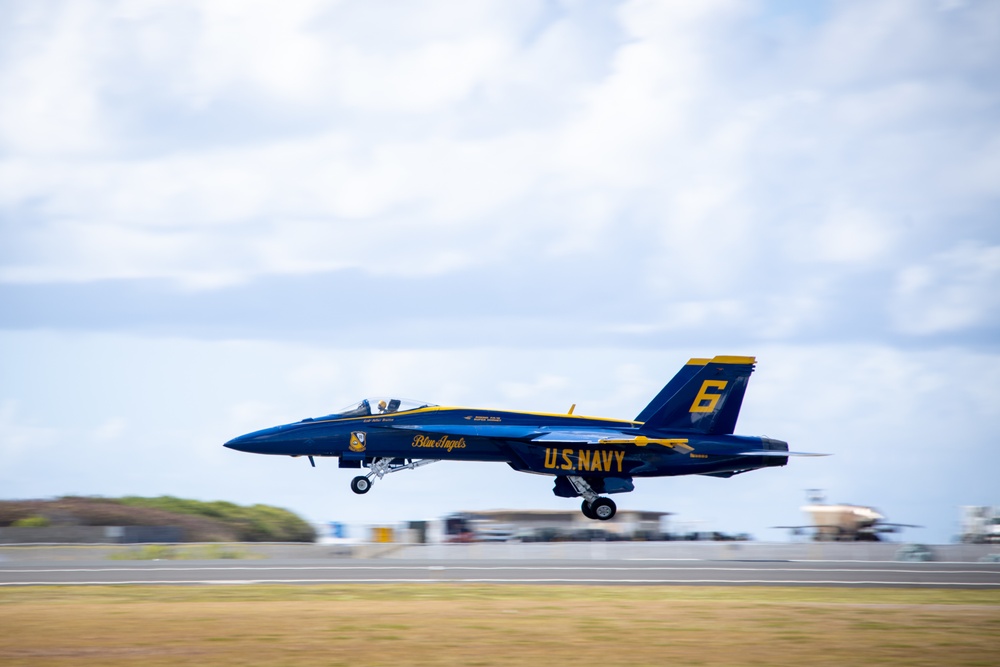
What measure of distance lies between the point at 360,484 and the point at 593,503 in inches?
288

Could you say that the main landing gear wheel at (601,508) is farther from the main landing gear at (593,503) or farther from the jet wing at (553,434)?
the jet wing at (553,434)

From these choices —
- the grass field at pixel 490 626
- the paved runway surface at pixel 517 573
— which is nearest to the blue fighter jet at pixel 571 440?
the paved runway surface at pixel 517 573

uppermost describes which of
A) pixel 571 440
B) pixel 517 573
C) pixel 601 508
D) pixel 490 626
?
pixel 571 440

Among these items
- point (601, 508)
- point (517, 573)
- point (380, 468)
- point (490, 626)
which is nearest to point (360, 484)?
point (380, 468)

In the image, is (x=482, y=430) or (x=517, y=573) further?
(x=482, y=430)

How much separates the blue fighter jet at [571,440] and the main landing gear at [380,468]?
31mm

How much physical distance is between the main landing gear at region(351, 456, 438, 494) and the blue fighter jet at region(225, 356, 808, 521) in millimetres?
31

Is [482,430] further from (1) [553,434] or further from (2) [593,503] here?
(2) [593,503]

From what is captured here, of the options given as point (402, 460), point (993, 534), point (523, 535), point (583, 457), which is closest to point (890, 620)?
point (583, 457)

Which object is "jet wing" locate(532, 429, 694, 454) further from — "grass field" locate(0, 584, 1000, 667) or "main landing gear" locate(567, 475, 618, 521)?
"grass field" locate(0, 584, 1000, 667)

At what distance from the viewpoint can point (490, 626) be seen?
720 inches

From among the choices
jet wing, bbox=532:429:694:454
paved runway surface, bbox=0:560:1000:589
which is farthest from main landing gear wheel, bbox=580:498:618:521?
paved runway surface, bbox=0:560:1000:589

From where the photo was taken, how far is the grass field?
15844 millimetres

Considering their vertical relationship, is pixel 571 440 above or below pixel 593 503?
above
